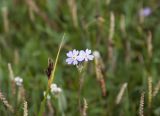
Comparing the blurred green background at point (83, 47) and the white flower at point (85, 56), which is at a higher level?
the blurred green background at point (83, 47)

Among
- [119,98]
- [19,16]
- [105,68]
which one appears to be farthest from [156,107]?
[19,16]

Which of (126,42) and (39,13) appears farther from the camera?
(39,13)

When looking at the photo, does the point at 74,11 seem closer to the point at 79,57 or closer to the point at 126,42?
the point at 126,42

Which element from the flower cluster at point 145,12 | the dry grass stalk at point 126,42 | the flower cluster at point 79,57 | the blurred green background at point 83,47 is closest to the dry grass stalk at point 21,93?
the blurred green background at point 83,47

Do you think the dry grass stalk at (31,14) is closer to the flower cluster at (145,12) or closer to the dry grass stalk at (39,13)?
the dry grass stalk at (39,13)

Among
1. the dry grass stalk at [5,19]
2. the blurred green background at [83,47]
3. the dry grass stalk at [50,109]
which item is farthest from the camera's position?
the dry grass stalk at [5,19]

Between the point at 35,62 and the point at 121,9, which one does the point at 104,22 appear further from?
the point at 35,62

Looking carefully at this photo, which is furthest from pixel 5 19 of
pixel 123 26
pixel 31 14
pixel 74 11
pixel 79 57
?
pixel 79 57

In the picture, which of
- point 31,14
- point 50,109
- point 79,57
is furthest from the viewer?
point 31,14

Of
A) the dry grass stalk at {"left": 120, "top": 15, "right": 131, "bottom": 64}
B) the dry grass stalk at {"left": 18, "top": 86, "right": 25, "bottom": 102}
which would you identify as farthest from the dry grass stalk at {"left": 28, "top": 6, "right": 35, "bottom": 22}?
the dry grass stalk at {"left": 18, "top": 86, "right": 25, "bottom": 102}
